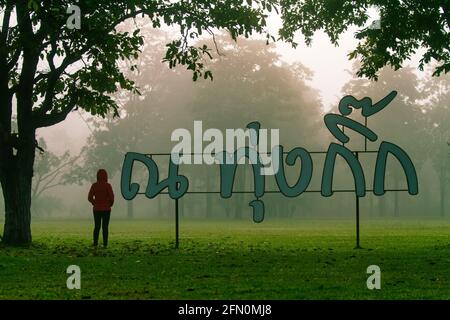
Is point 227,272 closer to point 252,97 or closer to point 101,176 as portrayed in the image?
point 101,176

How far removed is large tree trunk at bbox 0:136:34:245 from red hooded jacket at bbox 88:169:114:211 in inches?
138

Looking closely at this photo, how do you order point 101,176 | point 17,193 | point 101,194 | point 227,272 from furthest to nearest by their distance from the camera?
point 17,193 → point 101,194 → point 101,176 → point 227,272

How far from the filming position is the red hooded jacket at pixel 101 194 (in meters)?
22.3

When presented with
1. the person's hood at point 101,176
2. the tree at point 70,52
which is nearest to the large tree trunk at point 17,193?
the tree at point 70,52

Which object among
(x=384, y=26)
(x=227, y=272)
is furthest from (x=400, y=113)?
(x=227, y=272)

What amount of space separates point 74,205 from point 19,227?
86490 millimetres

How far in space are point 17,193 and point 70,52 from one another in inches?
195

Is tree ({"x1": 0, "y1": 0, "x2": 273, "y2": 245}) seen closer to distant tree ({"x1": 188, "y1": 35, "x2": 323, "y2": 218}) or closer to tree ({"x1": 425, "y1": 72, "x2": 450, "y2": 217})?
distant tree ({"x1": 188, "y1": 35, "x2": 323, "y2": 218})

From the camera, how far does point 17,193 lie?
24750 mm

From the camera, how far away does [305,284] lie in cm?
1368

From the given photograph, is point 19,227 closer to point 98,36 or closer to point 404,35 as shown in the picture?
point 98,36

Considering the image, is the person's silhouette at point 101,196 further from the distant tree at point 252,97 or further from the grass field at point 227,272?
the distant tree at point 252,97

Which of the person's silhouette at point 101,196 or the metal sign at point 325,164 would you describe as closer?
the metal sign at point 325,164
